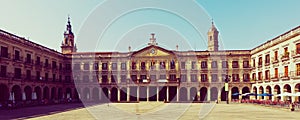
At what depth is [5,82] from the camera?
38.9 metres

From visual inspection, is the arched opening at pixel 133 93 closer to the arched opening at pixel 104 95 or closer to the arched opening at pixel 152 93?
the arched opening at pixel 152 93

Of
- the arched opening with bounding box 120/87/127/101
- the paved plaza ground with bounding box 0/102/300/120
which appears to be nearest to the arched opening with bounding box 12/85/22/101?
the paved plaza ground with bounding box 0/102/300/120

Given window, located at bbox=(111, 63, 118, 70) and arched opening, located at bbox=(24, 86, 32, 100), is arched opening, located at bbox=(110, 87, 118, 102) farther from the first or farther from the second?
arched opening, located at bbox=(24, 86, 32, 100)

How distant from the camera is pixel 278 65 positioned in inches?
1751

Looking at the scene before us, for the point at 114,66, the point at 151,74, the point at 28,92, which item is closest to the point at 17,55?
the point at 28,92

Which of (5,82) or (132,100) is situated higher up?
(5,82)

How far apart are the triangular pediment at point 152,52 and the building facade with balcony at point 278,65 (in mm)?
17843

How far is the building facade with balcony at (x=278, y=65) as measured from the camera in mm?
39062

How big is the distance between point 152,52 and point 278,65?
84.4 feet

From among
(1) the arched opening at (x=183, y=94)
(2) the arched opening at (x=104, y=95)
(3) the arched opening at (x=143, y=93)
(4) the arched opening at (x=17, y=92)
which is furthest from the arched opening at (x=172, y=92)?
(4) the arched opening at (x=17, y=92)

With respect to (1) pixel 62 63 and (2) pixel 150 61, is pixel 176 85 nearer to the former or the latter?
(2) pixel 150 61

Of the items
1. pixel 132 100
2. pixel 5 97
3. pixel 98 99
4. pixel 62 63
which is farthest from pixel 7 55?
pixel 132 100

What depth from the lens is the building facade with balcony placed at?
39.1 meters

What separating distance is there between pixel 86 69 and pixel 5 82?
23.4m
